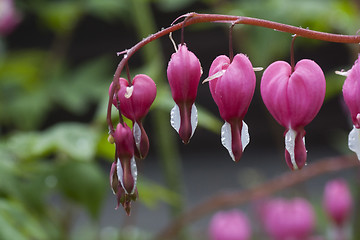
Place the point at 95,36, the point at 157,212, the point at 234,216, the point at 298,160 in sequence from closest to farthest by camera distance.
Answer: the point at 298,160 → the point at 234,216 → the point at 157,212 → the point at 95,36

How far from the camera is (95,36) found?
3615 millimetres

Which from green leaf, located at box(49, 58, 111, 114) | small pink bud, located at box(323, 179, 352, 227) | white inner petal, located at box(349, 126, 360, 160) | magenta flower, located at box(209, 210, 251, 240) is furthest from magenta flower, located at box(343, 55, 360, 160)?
green leaf, located at box(49, 58, 111, 114)

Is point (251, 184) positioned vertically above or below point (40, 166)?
below

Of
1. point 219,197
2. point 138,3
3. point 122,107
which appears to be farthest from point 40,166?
point 138,3

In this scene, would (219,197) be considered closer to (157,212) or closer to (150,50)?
(150,50)

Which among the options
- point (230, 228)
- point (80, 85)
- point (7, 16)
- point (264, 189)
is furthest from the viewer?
point (7, 16)

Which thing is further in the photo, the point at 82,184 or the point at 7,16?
the point at 7,16

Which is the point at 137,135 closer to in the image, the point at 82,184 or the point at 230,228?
the point at 82,184

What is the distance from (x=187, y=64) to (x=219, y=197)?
62 cm

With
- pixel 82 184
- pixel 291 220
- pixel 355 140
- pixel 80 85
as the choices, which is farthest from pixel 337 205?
pixel 80 85

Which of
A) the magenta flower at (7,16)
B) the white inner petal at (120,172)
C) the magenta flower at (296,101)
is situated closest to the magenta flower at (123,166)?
the white inner petal at (120,172)

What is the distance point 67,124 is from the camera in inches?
Result: 45.4

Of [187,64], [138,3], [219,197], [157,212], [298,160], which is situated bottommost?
[157,212]

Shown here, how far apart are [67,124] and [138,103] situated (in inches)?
24.3
